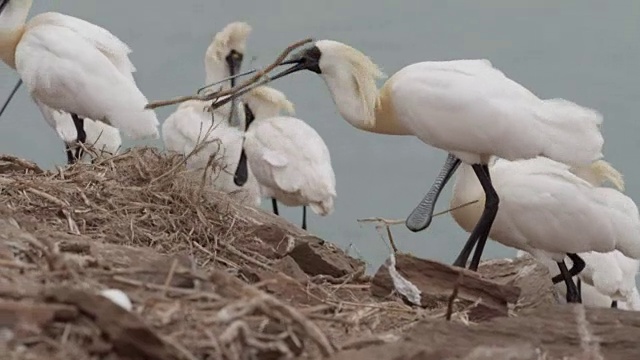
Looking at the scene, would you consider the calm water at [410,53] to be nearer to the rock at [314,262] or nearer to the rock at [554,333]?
the rock at [314,262]

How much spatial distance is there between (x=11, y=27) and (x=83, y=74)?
52.8 inches

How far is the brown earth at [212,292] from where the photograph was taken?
115 inches

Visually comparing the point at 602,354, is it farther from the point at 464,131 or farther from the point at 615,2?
the point at 615,2

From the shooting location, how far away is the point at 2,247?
3.86 m

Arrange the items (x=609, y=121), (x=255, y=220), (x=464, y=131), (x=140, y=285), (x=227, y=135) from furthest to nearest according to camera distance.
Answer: (x=609, y=121)
(x=227, y=135)
(x=255, y=220)
(x=464, y=131)
(x=140, y=285)

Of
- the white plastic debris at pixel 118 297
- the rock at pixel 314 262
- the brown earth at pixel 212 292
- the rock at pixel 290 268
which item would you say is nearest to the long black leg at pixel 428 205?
the brown earth at pixel 212 292

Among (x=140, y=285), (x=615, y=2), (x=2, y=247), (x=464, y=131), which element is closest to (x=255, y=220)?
(x=464, y=131)

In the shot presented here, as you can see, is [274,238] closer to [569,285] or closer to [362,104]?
[362,104]

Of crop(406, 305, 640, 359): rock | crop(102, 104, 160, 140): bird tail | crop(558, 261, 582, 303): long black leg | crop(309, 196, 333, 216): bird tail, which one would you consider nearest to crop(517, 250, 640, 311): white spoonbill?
crop(558, 261, 582, 303): long black leg

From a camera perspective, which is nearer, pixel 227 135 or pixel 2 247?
pixel 2 247

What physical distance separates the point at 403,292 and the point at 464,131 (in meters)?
1.59

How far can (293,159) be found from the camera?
830 cm

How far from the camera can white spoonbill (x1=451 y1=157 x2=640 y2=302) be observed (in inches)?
256

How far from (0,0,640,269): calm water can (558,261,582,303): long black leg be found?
7.56ft
